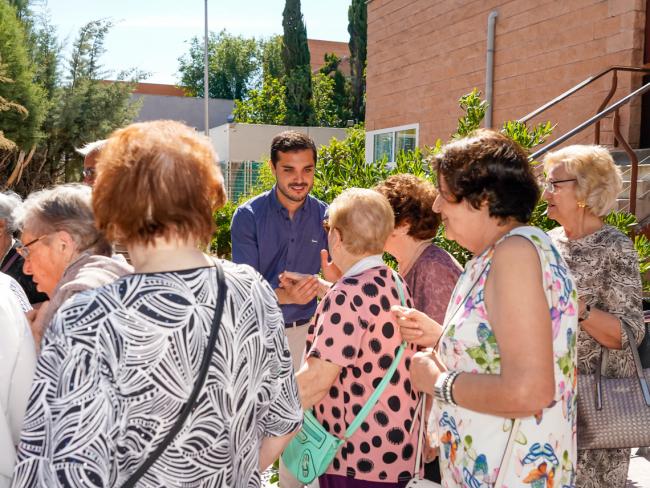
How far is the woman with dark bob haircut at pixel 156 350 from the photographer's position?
127cm

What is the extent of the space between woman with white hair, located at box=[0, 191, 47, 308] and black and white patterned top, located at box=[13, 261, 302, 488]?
2324 mm

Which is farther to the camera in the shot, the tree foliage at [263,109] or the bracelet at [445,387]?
the tree foliage at [263,109]

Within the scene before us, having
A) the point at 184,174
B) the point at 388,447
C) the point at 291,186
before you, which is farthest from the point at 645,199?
the point at 184,174

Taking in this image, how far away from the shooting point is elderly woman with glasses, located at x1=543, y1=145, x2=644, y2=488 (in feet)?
8.48

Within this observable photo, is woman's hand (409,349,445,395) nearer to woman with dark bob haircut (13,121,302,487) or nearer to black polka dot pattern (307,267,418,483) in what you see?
black polka dot pattern (307,267,418,483)

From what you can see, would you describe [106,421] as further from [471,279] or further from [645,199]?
[645,199]

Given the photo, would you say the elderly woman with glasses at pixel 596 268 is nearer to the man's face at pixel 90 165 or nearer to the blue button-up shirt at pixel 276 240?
the blue button-up shirt at pixel 276 240

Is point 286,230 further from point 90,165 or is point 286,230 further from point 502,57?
point 502,57

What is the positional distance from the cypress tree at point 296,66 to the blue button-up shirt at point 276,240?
113 feet

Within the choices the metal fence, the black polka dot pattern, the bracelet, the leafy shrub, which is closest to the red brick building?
the leafy shrub

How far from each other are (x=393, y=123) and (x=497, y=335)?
1297cm

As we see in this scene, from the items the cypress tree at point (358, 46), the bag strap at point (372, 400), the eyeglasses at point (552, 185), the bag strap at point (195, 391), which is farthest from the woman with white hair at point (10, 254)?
the cypress tree at point (358, 46)

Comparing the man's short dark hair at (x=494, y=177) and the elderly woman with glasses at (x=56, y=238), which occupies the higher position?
the man's short dark hair at (x=494, y=177)

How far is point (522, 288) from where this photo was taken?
1.64 m
